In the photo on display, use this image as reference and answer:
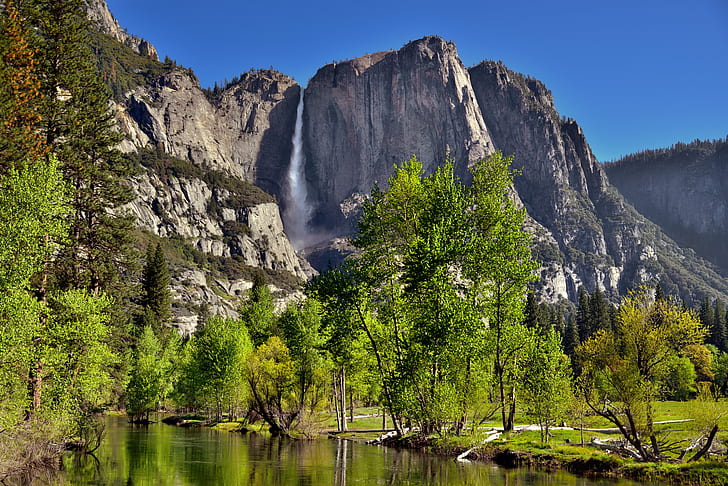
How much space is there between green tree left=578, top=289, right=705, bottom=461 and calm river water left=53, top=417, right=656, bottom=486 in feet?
17.6

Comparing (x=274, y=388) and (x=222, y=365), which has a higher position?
(x=222, y=365)

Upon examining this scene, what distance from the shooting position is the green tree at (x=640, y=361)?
3181 centimetres

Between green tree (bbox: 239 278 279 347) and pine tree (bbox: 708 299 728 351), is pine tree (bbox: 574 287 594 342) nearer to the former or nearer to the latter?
pine tree (bbox: 708 299 728 351)

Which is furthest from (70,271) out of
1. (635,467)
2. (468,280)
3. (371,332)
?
(635,467)

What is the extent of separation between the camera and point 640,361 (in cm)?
3353

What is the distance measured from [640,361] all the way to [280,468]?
71.6 feet

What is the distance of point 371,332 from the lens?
139 feet

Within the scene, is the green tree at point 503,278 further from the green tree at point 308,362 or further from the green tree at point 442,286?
the green tree at point 308,362

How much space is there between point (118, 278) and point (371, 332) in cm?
2373

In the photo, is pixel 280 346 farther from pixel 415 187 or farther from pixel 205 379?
pixel 415 187

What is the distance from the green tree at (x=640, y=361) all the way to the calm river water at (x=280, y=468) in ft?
17.6

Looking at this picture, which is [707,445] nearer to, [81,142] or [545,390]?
[545,390]

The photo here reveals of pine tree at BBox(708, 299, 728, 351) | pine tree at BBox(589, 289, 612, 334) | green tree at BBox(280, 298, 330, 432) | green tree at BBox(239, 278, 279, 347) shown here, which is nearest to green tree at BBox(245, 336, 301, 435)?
green tree at BBox(280, 298, 330, 432)

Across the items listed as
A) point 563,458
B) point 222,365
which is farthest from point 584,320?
point 563,458
